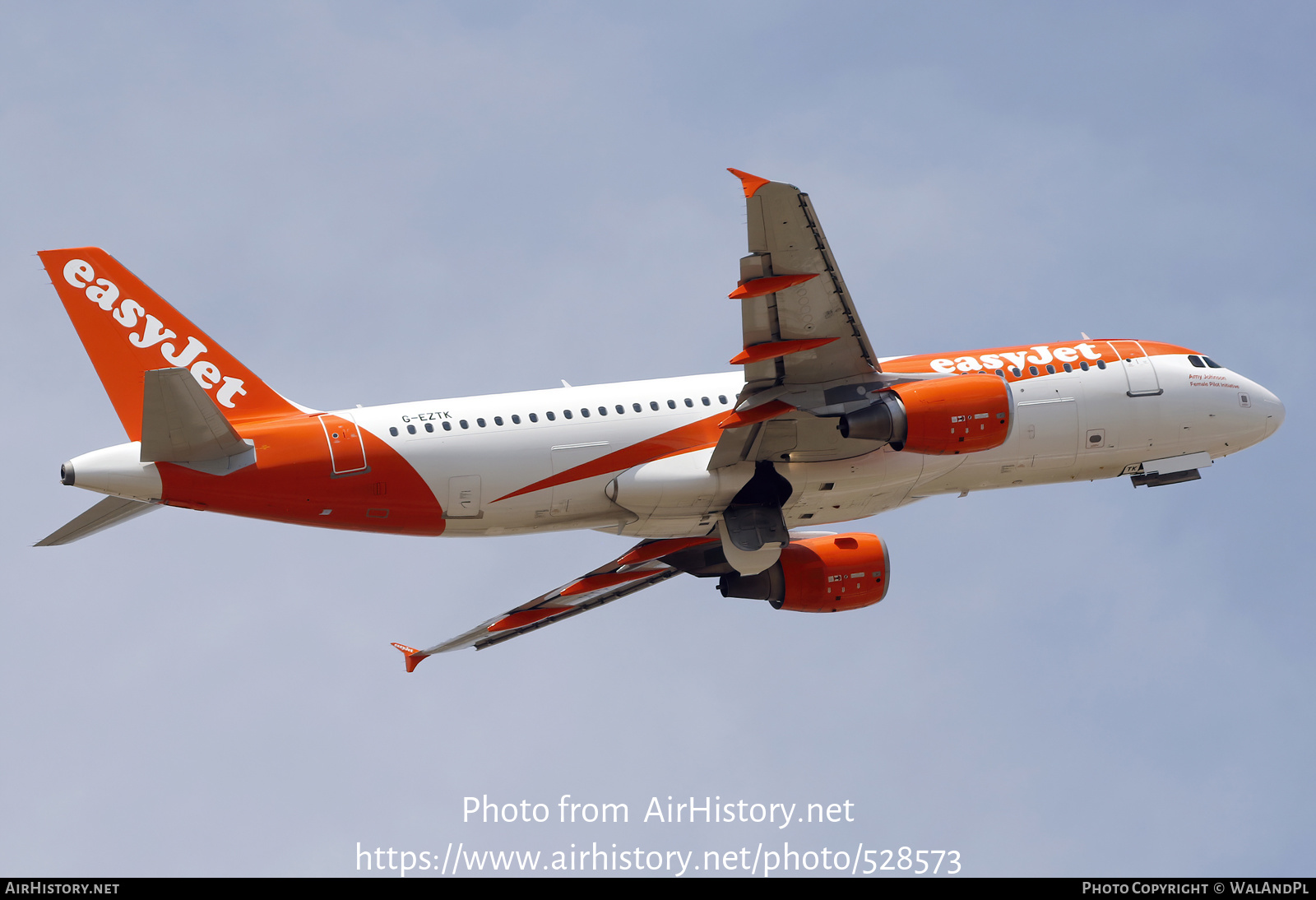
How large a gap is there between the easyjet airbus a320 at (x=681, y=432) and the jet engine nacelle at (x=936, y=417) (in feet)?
0.13

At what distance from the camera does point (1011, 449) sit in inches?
1342

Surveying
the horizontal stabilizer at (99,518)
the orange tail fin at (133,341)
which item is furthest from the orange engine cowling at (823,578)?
the horizontal stabilizer at (99,518)

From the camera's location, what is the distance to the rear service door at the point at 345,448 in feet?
98.0

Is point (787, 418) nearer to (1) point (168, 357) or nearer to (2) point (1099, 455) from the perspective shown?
(2) point (1099, 455)

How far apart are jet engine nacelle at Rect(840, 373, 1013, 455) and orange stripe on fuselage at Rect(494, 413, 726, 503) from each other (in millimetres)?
3211

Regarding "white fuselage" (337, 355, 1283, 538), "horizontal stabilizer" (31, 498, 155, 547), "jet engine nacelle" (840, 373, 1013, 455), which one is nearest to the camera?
"horizontal stabilizer" (31, 498, 155, 547)

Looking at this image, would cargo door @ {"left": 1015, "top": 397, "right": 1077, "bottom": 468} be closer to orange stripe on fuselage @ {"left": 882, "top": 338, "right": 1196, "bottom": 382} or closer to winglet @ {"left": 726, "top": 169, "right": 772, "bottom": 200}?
orange stripe on fuselage @ {"left": 882, "top": 338, "right": 1196, "bottom": 382}

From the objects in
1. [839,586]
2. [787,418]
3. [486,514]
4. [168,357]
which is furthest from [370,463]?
[839,586]

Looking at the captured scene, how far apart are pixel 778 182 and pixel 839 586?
13847 mm

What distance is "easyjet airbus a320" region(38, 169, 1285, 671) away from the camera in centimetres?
2858

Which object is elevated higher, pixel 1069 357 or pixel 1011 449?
pixel 1069 357

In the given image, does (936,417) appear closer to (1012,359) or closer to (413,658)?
(1012,359)

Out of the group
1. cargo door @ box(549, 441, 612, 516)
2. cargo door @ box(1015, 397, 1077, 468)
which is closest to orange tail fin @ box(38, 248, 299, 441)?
cargo door @ box(549, 441, 612, 516)

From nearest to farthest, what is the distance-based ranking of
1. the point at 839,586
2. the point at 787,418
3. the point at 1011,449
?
the point at 787,418 → the point at 1011,449 → the point at 839,586
